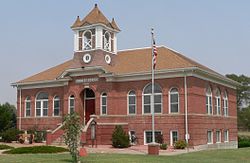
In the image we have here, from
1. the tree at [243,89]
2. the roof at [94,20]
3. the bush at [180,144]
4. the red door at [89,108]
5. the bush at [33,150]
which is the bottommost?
the bush at [180,144]

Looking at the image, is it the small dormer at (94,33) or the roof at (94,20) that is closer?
the small dormer at (94,33)

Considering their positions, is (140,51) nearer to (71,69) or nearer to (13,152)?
(71,69)

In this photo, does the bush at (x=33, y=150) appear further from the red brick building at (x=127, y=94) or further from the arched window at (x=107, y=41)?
the arched window at (x=107, y=41)

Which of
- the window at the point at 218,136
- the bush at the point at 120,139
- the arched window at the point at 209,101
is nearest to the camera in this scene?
the bush at the point at 120,139

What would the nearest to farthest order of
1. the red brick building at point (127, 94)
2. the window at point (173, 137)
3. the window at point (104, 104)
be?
the window at point (173, 137) → the red brick building at point (127, 94) → the window at point (104, 104)

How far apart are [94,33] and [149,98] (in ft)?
28.1

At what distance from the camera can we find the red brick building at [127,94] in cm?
3462

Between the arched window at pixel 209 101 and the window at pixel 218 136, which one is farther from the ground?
the arched window at pixel 209 101

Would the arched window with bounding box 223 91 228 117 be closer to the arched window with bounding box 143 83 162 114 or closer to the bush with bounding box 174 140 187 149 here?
the arched window with bounding box 143 83 162 114

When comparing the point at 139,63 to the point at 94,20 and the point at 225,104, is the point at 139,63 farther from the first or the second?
the point at 225,104

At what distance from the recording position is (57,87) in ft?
138

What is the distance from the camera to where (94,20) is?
129 feet

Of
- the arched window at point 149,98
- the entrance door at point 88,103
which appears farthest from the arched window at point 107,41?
the arched window at point 149,98

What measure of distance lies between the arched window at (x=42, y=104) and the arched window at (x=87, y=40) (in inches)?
278
